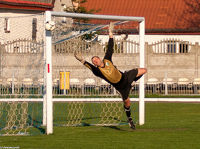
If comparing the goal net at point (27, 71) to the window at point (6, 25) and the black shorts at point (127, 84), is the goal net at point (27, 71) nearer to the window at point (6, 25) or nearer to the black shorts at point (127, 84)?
the window at point (6, 25)

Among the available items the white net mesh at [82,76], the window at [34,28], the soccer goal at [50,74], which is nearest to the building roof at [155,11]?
the white net mesh at [82,76]

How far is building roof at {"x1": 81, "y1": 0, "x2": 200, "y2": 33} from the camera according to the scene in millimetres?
46938

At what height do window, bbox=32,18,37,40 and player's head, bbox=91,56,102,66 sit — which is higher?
window, bbox=32,18,37,40

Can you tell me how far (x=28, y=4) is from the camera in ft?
140

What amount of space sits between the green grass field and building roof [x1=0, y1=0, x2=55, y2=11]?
1088 inches

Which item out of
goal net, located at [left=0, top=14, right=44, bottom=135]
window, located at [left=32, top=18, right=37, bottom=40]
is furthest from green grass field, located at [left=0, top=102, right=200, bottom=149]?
window, located at [left=32, top=18, right=37, bottom=40]

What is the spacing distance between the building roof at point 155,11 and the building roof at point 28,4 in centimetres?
551

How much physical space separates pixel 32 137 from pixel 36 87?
20.2 feet

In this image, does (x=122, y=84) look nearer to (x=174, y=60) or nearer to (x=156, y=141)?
(x=156, y=141)

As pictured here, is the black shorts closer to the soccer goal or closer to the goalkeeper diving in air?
the goalkeeper diving in air

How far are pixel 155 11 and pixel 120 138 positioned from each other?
3720 cm

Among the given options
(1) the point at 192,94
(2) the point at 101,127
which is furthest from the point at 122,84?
(1) the point at 192,94

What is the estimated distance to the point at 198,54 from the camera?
35188 millimetres

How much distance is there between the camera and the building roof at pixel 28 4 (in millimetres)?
42062
